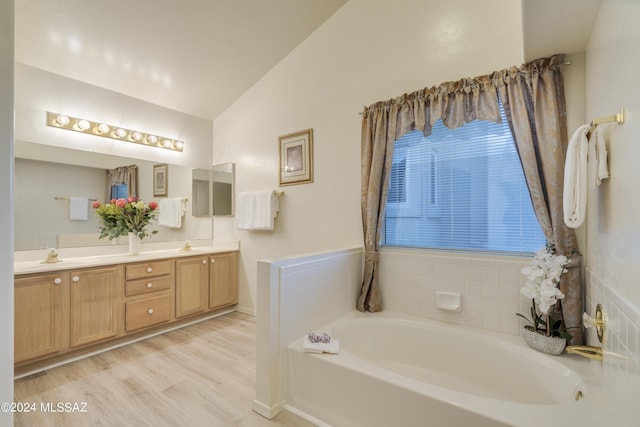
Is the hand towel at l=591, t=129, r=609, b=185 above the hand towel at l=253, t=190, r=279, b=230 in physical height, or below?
above

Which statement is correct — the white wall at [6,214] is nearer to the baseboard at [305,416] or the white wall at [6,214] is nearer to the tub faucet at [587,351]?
the baseboard at [305,416]

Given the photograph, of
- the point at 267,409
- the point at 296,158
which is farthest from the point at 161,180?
the point at 267,409

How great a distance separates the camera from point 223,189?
12.2 ft

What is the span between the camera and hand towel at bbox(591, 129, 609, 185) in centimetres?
118

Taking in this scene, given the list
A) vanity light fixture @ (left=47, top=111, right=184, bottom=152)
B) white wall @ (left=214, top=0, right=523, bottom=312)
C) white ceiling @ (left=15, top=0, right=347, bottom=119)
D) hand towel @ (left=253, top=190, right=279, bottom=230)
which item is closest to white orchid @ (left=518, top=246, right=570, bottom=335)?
white wall @ (left=214, top=0, right=523, bottom=312)

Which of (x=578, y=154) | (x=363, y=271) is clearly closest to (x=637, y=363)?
(x=578, y=154)

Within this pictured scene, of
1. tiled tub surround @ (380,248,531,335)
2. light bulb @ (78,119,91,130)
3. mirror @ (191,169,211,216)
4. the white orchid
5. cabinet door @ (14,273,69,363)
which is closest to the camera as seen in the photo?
the white orchid

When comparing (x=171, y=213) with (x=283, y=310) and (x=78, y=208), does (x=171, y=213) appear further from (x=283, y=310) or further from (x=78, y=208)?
(x=283, y=310)

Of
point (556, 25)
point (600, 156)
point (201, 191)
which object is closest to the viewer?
point (600, 156)

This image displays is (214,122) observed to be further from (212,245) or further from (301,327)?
(301,327)

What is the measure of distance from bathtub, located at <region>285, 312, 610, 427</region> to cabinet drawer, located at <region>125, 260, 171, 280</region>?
1799mm

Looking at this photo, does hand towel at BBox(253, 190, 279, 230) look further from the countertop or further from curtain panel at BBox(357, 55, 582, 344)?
curtain panel at BBox(357, 55, 582, 344)

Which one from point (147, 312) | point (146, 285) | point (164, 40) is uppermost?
point (164, 40)

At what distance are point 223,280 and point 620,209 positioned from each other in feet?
11.1
